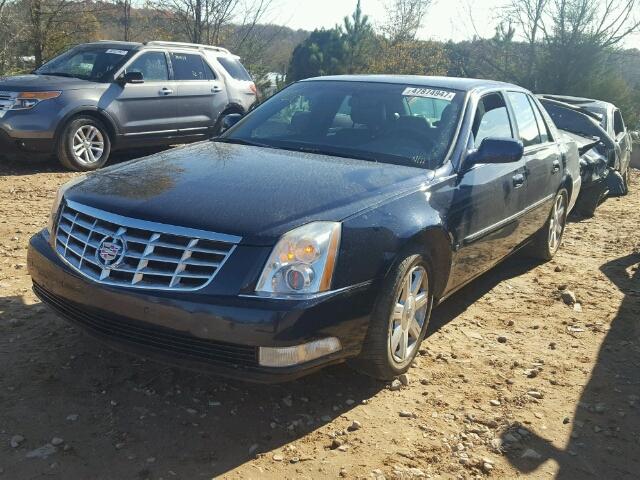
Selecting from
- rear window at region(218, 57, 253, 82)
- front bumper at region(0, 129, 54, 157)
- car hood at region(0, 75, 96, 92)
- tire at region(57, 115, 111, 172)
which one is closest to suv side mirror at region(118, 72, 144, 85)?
car hood at region(0, 75, 96, 92)

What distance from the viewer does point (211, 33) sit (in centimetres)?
1694

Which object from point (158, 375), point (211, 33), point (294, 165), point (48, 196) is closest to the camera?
point (158, 375)

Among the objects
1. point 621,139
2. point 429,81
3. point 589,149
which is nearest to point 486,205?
point 429,81

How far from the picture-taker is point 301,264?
2.81 meters

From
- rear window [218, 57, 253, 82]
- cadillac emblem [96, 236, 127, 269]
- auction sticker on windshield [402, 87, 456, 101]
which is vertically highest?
rear window [218, 57, 253, 82]

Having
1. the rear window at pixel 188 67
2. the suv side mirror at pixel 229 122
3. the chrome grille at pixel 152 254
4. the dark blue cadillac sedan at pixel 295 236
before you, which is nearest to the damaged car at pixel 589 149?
the dark blue cadillac sedan at pixel 295 236

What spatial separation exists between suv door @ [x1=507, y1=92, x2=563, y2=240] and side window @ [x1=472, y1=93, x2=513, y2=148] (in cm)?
24

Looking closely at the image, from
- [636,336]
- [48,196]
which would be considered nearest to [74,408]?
[636,336]

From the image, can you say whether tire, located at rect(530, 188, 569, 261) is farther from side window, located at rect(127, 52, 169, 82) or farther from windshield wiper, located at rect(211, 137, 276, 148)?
side window, located at rect(127, 52, 169, 82)

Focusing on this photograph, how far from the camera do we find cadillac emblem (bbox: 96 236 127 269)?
292 centimetres

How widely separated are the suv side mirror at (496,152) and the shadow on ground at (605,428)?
4.56 feet

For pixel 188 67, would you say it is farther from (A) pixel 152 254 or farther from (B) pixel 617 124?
(A) pixel 152 254

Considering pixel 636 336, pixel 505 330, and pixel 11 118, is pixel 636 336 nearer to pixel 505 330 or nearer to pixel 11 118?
pixel 505 330

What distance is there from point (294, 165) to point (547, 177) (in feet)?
8.76
